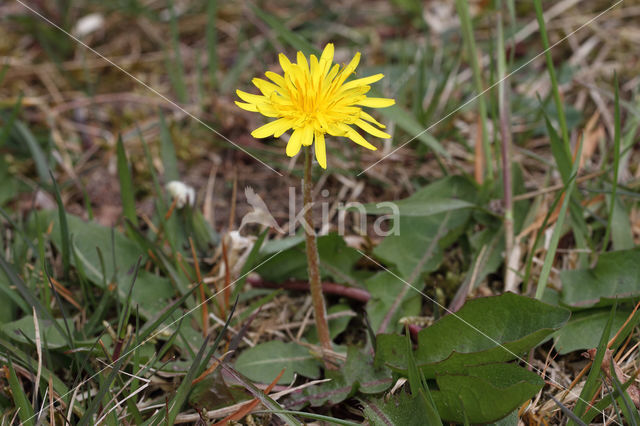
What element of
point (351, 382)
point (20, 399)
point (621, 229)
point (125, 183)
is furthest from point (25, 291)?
point (621, 229)

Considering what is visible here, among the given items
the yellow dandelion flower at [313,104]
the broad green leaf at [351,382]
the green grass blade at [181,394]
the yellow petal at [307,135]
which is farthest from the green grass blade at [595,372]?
the green grass blade at [181,394]

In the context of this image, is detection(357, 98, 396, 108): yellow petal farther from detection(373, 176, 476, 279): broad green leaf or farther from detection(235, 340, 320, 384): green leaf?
detection(235, 340, 320, 384): green leaf

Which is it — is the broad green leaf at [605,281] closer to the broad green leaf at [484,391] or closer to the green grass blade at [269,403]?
the broad green leaf at [484,391]

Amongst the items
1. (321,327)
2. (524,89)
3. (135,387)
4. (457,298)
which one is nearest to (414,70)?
(524,89)

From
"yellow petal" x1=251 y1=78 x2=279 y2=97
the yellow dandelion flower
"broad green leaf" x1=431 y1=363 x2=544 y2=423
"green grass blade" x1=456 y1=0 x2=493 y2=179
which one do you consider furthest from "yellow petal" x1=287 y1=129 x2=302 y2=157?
"green grass blade" x1=456 y1=0 x2=493 y2=179

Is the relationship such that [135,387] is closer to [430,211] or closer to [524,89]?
[430,211]

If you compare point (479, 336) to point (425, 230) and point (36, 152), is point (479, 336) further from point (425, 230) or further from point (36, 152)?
point (36, 152)
